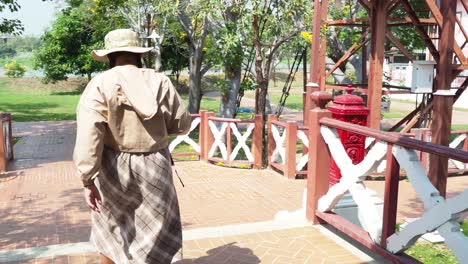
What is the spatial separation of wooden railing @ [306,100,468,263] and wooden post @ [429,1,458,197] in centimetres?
218

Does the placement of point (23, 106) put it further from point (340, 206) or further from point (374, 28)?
point (340, 206)

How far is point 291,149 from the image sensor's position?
29.6ft

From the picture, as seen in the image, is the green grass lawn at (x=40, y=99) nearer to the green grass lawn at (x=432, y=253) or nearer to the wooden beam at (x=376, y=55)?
the wooden beam at (x=376, y=55)

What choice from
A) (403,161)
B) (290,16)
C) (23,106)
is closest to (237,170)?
(290,16)

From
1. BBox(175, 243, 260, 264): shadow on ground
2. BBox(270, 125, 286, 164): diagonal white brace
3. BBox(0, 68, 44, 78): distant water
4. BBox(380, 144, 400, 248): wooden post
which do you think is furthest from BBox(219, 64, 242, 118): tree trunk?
BBox(0, 68, 44, 78): distant water

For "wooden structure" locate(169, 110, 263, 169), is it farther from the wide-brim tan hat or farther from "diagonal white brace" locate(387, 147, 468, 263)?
the wide-brim tan hat

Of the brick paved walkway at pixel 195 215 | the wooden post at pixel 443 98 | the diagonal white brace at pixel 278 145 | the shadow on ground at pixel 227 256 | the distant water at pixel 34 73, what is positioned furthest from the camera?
the distant water at pixel 34 73

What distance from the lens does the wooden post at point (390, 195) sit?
368 centimetres

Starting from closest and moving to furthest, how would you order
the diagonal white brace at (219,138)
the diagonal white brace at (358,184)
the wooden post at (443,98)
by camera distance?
the diagonal white brace at (358,184), the wooden post at (443,98), the diagonal white brace at (219,138)

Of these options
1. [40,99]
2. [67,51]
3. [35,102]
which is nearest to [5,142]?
[35,102]

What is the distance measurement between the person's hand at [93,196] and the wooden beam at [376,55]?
6.56 metres

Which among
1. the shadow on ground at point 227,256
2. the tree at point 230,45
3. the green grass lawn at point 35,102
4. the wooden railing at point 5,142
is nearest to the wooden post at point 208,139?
the tree at point 230,45

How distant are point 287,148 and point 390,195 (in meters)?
5.32

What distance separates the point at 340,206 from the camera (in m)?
5.05
